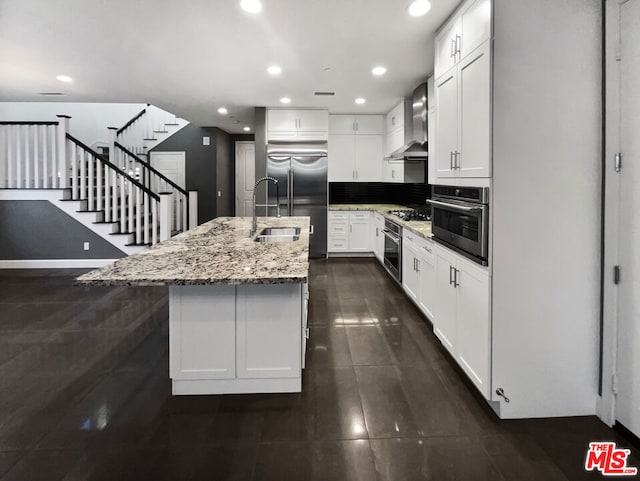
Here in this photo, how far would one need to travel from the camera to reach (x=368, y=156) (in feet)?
24.0

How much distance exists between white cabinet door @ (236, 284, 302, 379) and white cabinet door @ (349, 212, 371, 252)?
4666 millimetres

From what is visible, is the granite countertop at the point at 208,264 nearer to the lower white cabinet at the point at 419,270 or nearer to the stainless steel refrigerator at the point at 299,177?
the lower white cabinet at the point at 419,270

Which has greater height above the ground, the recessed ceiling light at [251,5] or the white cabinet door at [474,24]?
the recessed ceiling light at [251,5]

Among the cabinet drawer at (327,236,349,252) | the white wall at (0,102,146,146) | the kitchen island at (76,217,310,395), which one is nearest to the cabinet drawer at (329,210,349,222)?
the cabinet drawer at (327,236,349,252)

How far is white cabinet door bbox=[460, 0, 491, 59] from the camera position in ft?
7.31

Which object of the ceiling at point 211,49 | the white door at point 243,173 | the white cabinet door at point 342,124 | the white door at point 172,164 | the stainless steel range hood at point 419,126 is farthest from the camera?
the white door at point 243,173

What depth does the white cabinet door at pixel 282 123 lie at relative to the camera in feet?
21.7

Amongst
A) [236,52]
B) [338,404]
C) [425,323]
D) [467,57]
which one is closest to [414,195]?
[425,323]

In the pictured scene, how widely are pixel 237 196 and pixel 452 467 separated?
28.4 feet

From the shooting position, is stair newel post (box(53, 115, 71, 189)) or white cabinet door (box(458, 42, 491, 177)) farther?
stair newel post (box(53, 115, 71, 189))

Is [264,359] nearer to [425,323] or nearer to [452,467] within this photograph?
[452,467]

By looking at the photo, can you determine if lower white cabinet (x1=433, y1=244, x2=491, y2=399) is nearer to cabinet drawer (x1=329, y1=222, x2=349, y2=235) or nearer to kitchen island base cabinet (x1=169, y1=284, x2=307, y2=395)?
kitchen island base cabinet (x1=169, y1=284, x2=307, y2=395)

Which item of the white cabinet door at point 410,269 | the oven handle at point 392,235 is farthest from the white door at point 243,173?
the white cabinet door at point 410,269

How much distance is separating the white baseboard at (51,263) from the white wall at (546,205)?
5.88m
